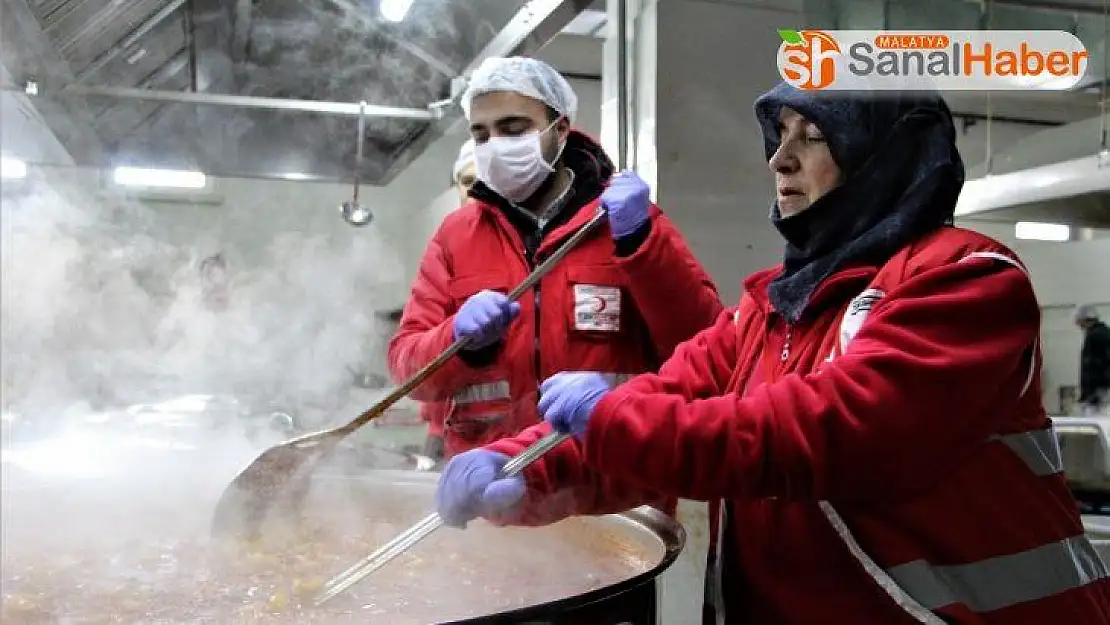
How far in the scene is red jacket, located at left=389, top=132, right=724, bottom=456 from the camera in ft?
5.68

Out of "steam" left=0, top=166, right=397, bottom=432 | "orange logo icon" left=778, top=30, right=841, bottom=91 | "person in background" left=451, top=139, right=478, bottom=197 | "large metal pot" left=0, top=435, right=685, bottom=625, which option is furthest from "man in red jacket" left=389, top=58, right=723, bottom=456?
"steam" left=0, top=166, right=397, bottom=432

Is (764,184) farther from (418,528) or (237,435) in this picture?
(237,435)

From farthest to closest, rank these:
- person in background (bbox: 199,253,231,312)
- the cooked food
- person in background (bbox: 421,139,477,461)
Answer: person in background (bbox: 199,253,231,312) → person in background (bbox: 421,139,477,461) → the cooked food

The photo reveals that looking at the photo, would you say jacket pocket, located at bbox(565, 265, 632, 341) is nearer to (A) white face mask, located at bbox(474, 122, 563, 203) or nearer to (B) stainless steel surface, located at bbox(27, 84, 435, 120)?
(A) white face mask, located at bbox(474, 122, 563, 203)

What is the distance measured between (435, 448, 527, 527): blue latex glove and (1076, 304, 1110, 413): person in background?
16.4ft

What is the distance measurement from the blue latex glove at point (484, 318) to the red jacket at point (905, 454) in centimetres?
70

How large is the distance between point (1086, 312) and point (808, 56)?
220 inches

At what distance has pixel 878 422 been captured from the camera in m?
0.84

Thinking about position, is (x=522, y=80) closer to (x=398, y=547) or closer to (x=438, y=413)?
(x=438, y=413)

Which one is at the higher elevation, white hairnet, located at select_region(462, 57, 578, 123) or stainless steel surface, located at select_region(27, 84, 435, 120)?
stainless steel surface, located at select_region(27, 84, 435, 120)

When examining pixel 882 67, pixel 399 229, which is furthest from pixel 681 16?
pixel 399 229

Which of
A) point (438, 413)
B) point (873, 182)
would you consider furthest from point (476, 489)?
point (438, 413)

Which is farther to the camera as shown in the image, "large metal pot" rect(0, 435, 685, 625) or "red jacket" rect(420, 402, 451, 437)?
"red jacket" rect(420, 402, 451, 437)

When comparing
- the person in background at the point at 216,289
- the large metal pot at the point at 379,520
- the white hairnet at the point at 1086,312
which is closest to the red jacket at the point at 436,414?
the large metal pot at the point at 379,520
